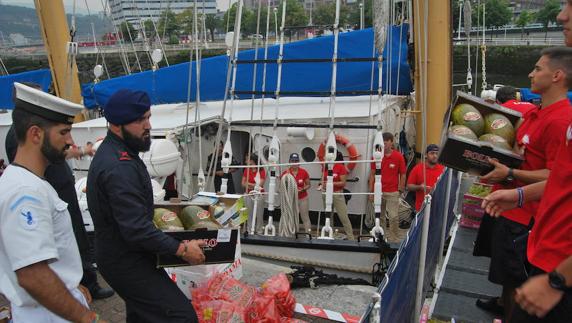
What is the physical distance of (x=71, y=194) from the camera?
152 inches

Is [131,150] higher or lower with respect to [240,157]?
higher

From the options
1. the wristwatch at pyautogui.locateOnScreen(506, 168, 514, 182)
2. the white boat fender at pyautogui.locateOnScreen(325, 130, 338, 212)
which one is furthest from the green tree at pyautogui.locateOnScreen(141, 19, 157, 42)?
the wristwatch at pyautogui.locateOnScreen(506, 168, 514, 182)

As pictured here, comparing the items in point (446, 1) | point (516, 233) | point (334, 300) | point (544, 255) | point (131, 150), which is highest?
point (446, 1)

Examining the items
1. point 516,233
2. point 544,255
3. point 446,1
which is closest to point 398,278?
point 544,255

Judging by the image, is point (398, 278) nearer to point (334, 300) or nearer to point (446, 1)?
point (334, 300)

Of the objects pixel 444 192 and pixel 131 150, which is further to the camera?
pixel 444 192

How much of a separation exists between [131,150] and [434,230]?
2.55 meters

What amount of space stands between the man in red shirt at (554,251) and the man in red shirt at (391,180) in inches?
179

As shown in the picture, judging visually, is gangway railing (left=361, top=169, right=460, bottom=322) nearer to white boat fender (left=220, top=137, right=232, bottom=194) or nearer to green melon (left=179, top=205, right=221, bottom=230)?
green melon (left=179, top=205, right=221, bottom=230)

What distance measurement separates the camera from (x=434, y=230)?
12.4 ft

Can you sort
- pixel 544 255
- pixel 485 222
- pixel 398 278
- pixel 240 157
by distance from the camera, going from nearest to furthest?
pixel 544 255
pixel 398 278
pixel 485 222
pixel 240 157

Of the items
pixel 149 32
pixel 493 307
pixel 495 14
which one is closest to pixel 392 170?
pixel 493 307

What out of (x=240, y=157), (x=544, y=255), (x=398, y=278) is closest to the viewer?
(x=544, y=255)

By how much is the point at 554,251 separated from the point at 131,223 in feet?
6.33
